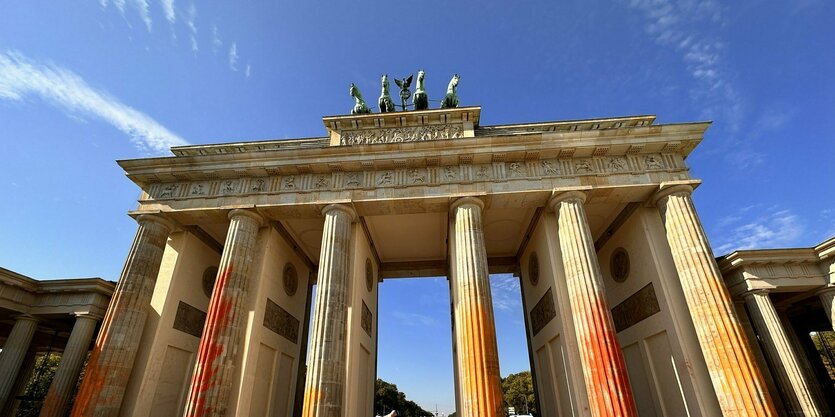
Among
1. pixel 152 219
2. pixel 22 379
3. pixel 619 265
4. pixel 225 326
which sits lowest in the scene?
pixel 22 379

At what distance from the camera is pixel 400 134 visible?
1410 cm

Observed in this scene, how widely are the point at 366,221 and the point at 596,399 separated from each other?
31.7 ft

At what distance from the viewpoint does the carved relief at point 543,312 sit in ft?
41.1

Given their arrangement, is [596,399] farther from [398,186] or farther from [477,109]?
[477,109]

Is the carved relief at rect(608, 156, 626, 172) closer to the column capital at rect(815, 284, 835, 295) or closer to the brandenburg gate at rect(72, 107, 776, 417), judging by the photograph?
the brandenburg gate at rect(72, 107, 776, 417)

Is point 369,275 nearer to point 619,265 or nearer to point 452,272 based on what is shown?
point 452,272

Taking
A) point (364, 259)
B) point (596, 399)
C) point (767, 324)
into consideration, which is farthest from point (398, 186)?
point (767, 324)

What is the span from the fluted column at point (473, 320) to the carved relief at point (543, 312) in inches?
129

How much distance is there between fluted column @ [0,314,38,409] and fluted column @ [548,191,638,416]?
19.4 meters

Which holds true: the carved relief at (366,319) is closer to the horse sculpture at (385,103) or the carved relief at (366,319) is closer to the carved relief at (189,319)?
the carved relief at (189,319)

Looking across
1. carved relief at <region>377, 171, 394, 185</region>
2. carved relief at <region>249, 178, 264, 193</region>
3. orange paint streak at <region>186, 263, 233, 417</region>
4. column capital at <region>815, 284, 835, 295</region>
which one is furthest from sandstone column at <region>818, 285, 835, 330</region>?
carved relief at <region>249, 178, 264, 193</region>

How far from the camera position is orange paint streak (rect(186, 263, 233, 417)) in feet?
31.4

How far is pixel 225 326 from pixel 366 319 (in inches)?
208

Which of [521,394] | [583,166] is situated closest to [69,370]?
[583,166]
